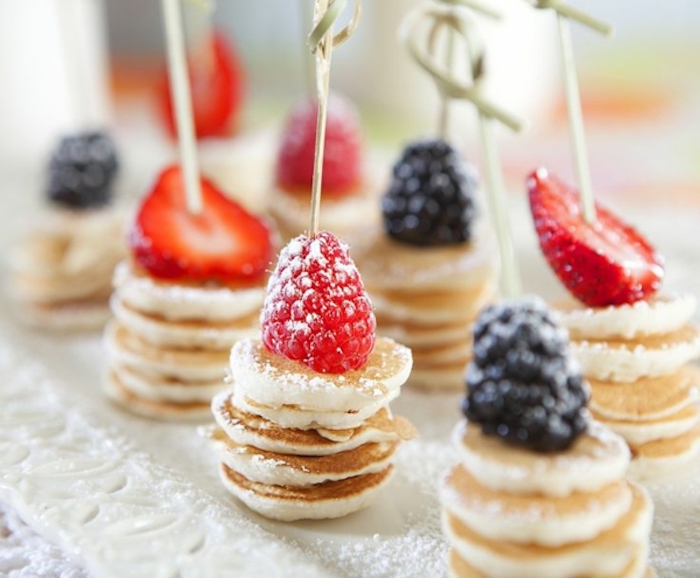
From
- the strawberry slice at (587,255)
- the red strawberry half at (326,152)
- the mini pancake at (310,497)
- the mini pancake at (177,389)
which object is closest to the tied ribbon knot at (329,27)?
the strawberry slice at (587,255)

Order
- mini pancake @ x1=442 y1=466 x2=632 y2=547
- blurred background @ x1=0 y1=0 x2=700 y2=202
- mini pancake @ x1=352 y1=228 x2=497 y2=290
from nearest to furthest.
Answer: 1. mini pancake @ x1=442 y1=466 x2=632 y2=547
2. mini pancake @ x1=352 y1=228 x2=497 y2=290
3. blurred background @ x1=0 y1=0 x2=700 y2=202

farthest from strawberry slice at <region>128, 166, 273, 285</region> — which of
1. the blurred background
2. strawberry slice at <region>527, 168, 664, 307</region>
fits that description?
strawberry slice at <region>527, 168, 664, 307</region>

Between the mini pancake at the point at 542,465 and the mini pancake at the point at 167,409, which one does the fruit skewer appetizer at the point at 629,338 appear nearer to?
the mini pancake at the point at 542,465

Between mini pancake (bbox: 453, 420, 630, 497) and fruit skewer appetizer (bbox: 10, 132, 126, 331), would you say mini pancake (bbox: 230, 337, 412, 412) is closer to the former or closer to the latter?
mini pancake (bbox: 453, 420, 630, 497)

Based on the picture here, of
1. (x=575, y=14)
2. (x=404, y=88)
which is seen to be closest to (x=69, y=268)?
(x=575, y=14)

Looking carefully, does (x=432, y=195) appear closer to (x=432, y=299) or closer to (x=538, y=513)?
(x=432, y=299)

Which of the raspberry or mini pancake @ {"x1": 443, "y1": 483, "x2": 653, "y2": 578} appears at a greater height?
the raspberry

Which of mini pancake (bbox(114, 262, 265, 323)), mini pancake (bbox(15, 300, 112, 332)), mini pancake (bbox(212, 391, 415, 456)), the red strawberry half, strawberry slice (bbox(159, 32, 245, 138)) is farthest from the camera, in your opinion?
strawberry slice (bbox(159, 32, 245, 138))
